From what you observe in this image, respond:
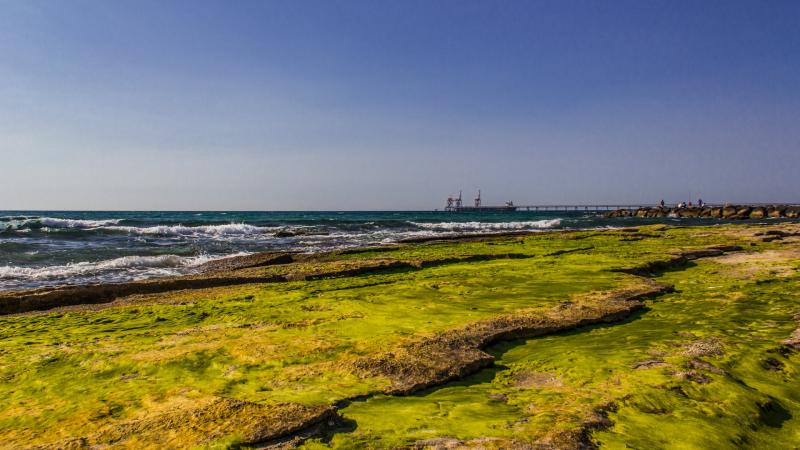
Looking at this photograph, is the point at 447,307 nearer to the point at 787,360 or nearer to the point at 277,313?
the point at 277,313

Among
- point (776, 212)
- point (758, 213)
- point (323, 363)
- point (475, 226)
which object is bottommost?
point (475, 226)

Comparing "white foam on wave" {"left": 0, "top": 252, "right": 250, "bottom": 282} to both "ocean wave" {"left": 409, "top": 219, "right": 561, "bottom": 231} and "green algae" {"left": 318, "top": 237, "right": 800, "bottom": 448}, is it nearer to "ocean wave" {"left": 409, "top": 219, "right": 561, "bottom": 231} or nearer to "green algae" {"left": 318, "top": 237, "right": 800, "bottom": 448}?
"green algae" {"left": 318, "top": 237, "right": 800, "bottom": 448}

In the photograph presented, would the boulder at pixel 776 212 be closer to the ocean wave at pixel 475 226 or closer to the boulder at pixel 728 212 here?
the boulder at pixel 728 212

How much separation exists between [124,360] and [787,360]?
24.7 feet

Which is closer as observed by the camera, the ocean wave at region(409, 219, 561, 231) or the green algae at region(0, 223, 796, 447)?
the green algae at region(0, 223, 796, 447)

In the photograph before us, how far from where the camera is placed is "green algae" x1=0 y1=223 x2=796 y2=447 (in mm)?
3705

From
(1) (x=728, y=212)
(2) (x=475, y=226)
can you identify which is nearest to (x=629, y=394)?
(2) (x=475, y=226)

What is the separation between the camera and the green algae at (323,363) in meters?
3.71

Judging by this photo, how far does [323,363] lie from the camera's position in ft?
16.3

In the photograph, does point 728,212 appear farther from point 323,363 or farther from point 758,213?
point 323,363

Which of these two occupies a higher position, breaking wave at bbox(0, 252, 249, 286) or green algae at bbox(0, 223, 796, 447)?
green algae at bbox(0, 223, 796, 447)

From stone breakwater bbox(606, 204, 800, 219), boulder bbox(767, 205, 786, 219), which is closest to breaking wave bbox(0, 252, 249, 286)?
stone breakwater bbox(606, 204, 800, 219)

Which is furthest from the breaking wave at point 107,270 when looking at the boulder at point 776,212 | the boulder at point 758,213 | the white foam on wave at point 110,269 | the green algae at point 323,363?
the boulder at point 776,212

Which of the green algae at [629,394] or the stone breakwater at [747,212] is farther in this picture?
the stone breakwater at [747,212]
